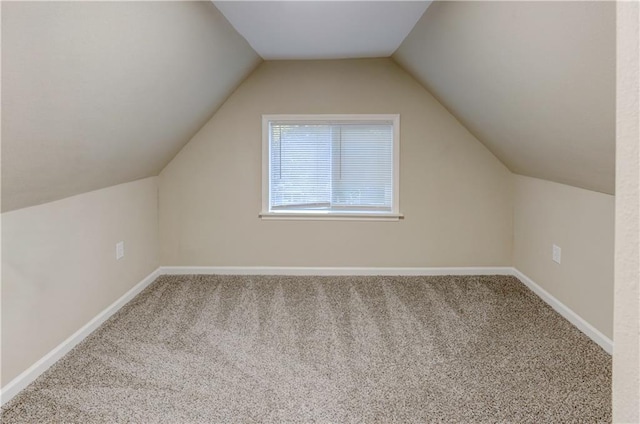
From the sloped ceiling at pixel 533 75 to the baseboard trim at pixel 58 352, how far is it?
9.79ft

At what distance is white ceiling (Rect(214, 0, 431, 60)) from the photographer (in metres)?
2.67

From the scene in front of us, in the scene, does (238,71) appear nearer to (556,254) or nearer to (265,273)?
(265,273)

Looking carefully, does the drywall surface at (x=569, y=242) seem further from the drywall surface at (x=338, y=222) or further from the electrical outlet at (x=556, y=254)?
the drywall surface at (x=338, y=222)

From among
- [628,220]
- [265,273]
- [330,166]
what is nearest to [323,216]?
[330,166]

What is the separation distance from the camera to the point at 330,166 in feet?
14.1

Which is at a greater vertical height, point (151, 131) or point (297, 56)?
point (297, 56)

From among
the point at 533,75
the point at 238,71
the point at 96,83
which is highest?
the point at 238,71

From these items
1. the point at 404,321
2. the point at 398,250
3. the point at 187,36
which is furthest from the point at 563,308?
the point at 187,36

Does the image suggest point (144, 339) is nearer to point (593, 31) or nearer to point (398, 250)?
point (398, 250)

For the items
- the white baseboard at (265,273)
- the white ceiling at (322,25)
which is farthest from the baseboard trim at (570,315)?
the white ceiling at (322,25)

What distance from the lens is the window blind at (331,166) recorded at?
4.25m

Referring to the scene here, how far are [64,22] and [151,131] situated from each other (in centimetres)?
160

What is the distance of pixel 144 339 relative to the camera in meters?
2.83

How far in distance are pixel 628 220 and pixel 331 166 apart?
3688mm
